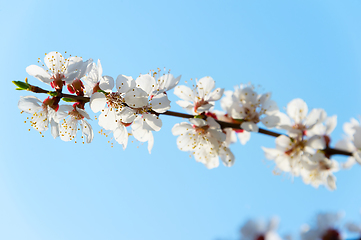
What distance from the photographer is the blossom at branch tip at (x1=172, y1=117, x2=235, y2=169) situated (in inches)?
79.2

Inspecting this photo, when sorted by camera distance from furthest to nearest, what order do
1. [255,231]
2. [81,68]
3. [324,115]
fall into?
[324,115] → [81,68] → [255,231]

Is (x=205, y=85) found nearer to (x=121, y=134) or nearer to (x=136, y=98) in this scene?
(x=136, y=98)

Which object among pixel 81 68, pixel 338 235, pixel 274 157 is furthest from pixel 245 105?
pixel 81 68

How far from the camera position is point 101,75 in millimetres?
1988

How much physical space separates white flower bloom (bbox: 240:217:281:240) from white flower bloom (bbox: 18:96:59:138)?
159 cm

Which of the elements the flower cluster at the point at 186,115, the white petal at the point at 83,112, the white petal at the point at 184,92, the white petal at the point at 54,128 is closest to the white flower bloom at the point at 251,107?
the flower cluster at the point at 186,115

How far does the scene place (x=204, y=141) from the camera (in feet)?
7.13

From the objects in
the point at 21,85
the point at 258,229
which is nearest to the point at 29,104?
the point at 21,85

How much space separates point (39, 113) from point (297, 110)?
216 centimetres

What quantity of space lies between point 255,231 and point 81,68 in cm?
164

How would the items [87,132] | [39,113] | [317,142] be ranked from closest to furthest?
[317,142], [39,113], [87,132]

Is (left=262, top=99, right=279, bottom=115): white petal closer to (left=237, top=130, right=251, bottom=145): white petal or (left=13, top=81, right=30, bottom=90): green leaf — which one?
(left=237, top=130, right=251, bottom=145): white petal

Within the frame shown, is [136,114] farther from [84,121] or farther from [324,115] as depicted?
[324,115]

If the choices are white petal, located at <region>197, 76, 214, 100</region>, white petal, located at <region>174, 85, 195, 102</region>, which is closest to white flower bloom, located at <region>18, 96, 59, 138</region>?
white petal, located at <region>174, 85, 195, 102</region>
